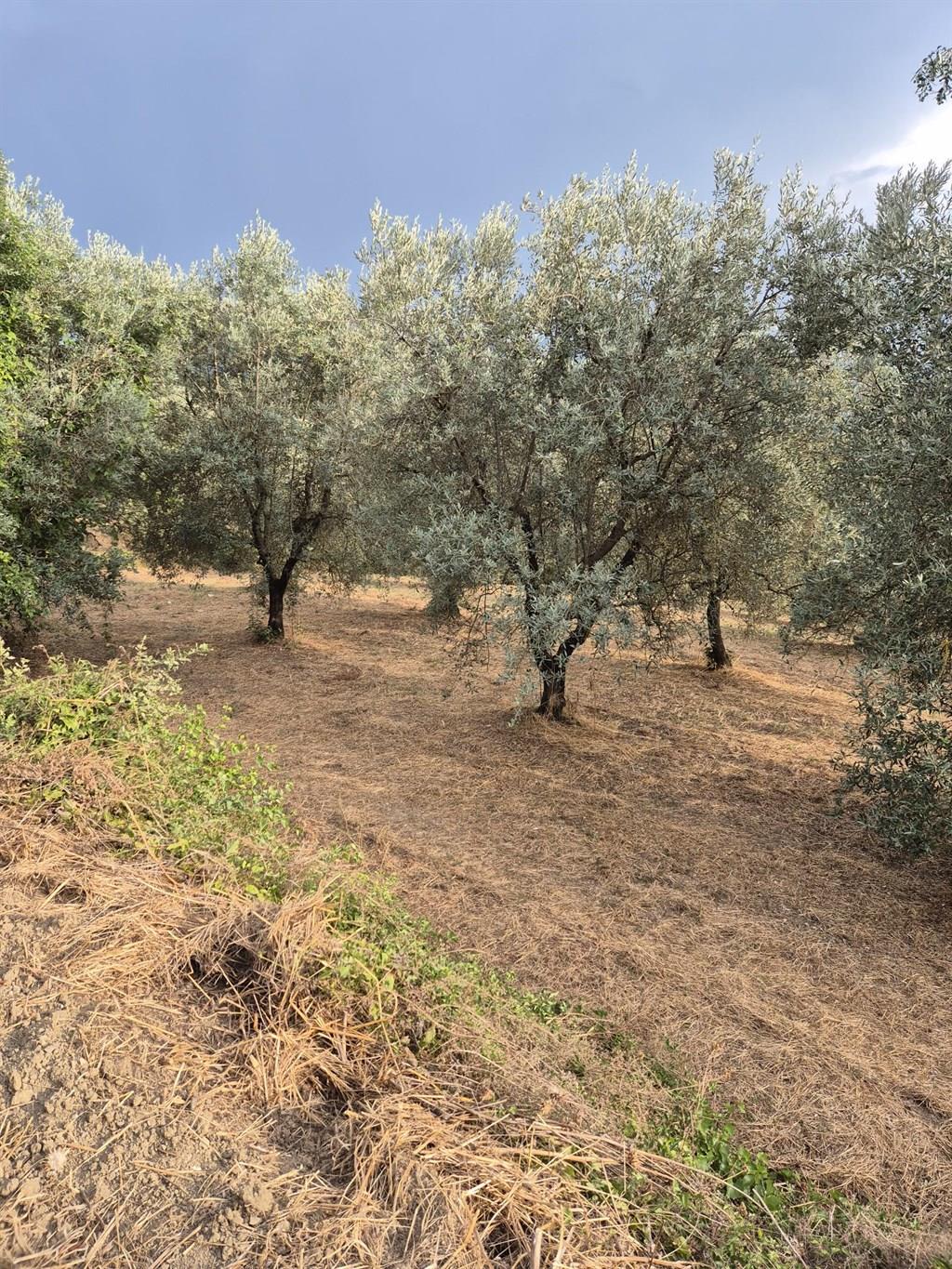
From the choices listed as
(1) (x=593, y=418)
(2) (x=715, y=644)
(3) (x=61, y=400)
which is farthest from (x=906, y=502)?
(3) (x=61, y=400)

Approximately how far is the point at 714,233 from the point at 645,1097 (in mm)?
9026

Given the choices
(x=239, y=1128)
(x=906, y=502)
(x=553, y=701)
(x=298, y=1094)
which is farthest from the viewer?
(x=553, y=701)

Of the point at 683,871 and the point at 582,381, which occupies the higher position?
the point at 582,381

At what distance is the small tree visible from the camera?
1368 centimetres

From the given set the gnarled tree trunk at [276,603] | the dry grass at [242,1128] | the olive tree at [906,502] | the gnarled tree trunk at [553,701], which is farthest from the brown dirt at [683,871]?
the gnarled tree trunk at [276,603]

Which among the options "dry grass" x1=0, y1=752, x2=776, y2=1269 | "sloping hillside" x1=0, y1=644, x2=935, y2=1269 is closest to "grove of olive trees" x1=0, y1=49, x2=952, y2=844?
"sloping hillside" x1=0, y1=644, x2=935, y2=1269

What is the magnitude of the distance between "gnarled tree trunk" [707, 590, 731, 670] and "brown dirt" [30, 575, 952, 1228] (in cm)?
94

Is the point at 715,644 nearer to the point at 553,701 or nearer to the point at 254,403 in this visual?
the point at 553,701

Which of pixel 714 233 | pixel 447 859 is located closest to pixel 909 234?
pixel 714 233

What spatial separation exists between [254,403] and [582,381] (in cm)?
800

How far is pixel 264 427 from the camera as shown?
13.9 meters

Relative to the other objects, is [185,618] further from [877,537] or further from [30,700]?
[877,537]

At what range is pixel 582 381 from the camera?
8.64 meters

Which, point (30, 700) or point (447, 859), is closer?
point (30, 700)
